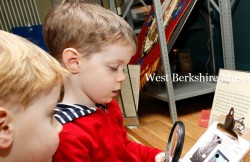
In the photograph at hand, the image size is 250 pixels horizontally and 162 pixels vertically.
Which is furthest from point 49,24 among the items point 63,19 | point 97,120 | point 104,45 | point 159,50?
point 159,50

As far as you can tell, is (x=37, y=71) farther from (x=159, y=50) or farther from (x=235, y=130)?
(x=159, y=50)

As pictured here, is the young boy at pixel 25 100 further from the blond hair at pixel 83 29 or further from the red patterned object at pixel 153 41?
the red patterned object at pixel 153 41

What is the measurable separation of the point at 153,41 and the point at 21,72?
1.14 m

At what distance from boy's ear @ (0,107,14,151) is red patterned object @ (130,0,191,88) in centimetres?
101

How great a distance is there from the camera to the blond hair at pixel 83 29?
0.56m

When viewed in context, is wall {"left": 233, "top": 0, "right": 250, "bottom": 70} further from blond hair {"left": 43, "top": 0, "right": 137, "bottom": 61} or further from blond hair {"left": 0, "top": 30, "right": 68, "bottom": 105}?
blond hair {"left": 0, "top": 30, "right": 68, "bottom": 105}

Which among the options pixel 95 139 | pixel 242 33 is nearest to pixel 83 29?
pixel 95 139

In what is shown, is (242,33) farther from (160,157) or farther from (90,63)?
(90,63)

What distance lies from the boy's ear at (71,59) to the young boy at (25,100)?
158 mm

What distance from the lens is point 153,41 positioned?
1.42m

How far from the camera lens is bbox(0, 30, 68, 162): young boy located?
0.33 metres

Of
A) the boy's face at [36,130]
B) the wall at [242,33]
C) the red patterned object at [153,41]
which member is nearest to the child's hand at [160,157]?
the boy's face at [36,130]

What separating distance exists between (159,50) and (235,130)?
2.05ft

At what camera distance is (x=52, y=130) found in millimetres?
406
